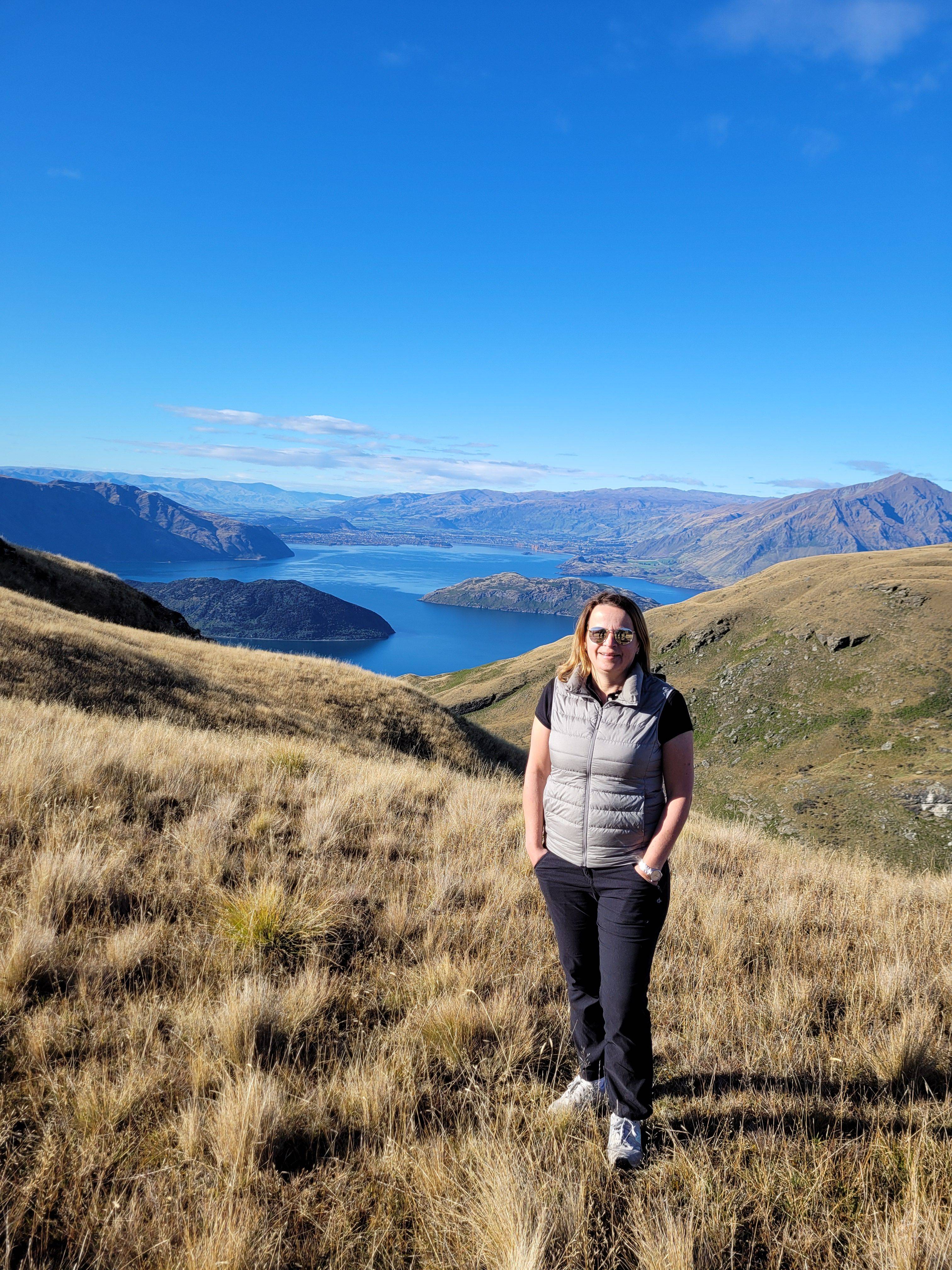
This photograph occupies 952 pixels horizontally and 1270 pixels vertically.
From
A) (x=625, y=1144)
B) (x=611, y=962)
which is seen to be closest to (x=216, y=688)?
(x=611, y=962)

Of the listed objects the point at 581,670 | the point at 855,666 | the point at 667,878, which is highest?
the point at 581,670

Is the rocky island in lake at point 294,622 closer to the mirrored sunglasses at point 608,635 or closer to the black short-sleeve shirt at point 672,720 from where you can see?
the mirrored sunglasses at point 608,635

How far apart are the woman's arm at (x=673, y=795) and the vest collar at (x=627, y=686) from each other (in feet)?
0.85

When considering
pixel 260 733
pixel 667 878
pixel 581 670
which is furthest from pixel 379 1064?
pixel 260 733

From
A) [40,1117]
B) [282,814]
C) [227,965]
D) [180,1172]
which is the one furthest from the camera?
[282,814]

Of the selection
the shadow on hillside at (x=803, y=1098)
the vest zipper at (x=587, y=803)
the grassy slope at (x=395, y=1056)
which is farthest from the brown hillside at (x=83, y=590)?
the shadow on hillside at (x=803, y=1098)

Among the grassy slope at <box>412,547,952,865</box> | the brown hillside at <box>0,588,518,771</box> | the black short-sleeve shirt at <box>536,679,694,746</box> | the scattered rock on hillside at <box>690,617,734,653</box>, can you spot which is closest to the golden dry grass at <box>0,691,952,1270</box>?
the black short-sleeve shirt at <box>536,679,694,746</box>

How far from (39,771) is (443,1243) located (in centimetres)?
501

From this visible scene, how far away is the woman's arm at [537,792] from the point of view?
3.12 m

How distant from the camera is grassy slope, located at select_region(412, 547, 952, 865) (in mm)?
40500

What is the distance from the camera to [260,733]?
572 inches

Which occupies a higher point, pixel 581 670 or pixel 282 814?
pixel 581 670

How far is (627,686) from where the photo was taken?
2857 mm

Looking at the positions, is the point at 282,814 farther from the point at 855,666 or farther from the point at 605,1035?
the point at 855,666
